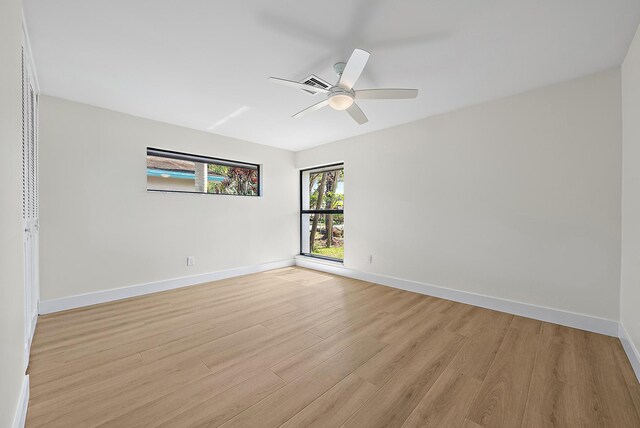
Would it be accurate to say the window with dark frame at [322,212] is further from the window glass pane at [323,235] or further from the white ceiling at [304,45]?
the white ceiling at [304,45]

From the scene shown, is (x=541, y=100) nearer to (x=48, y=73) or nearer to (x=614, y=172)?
(x=614, y=172)

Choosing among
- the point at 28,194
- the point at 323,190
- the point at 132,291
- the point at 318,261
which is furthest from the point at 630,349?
the point at 132,291

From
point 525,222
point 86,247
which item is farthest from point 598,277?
point 86,247

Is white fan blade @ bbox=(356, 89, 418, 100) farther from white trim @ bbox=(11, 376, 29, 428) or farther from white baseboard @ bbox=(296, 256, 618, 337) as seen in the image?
white trim @ bbox=(11, 376, 29, 428)

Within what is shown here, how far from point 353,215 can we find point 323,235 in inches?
42.9

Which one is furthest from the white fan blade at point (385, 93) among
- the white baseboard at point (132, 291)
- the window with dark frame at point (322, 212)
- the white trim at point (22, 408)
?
the white baseboard at point (132, 291)

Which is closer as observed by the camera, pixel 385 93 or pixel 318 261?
pixel 385 93

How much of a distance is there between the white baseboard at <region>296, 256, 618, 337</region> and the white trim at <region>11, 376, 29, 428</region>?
11.5 ft

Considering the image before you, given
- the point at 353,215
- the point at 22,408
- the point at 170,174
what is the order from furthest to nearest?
the point at 353,215 < the point at 170,174 < the point at 22,408

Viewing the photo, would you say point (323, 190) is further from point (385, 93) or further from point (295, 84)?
point (295, 84)

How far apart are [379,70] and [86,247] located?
3.65 meters

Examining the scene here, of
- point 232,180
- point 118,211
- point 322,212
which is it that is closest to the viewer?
point 118,211

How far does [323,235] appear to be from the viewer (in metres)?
5.17

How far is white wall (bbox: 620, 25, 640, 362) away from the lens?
180 centimetres
